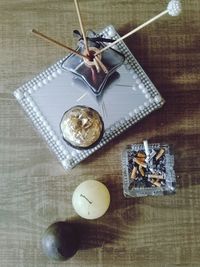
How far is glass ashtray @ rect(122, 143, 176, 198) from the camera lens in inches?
28.9

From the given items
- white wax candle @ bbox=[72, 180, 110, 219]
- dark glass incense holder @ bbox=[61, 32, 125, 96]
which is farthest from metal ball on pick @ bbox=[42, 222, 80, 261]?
dark glass incense holder @ bbox=[61, 32, 125, 96]

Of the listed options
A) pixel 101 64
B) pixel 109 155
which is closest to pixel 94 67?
pixel 101 64

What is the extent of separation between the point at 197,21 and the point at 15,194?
1.24 ft

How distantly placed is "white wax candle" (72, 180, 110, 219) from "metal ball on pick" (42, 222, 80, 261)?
32mm

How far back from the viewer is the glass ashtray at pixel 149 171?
0.73m

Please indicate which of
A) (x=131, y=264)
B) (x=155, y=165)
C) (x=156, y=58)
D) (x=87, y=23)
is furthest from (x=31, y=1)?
(x=131, y=264)

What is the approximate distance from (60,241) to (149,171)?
0.16 meters

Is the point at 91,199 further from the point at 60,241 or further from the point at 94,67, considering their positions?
the point at 94,67

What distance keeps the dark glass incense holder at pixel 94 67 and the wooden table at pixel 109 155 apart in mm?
47

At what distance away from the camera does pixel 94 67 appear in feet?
2.33

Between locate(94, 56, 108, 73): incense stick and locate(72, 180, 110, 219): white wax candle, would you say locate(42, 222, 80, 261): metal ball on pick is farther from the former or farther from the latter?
locate(94, 56, 108, 73): incense stick

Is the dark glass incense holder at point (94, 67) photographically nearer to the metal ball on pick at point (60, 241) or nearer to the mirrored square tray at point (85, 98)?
the mirrored square tray at point (85, 98)

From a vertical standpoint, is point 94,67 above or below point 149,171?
above

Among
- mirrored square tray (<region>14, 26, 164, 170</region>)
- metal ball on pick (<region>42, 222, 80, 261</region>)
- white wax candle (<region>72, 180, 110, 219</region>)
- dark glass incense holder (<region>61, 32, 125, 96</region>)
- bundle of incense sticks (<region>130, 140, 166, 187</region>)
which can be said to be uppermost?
dark glass incense holder (<region>61, 32, 125, 96</region>)
